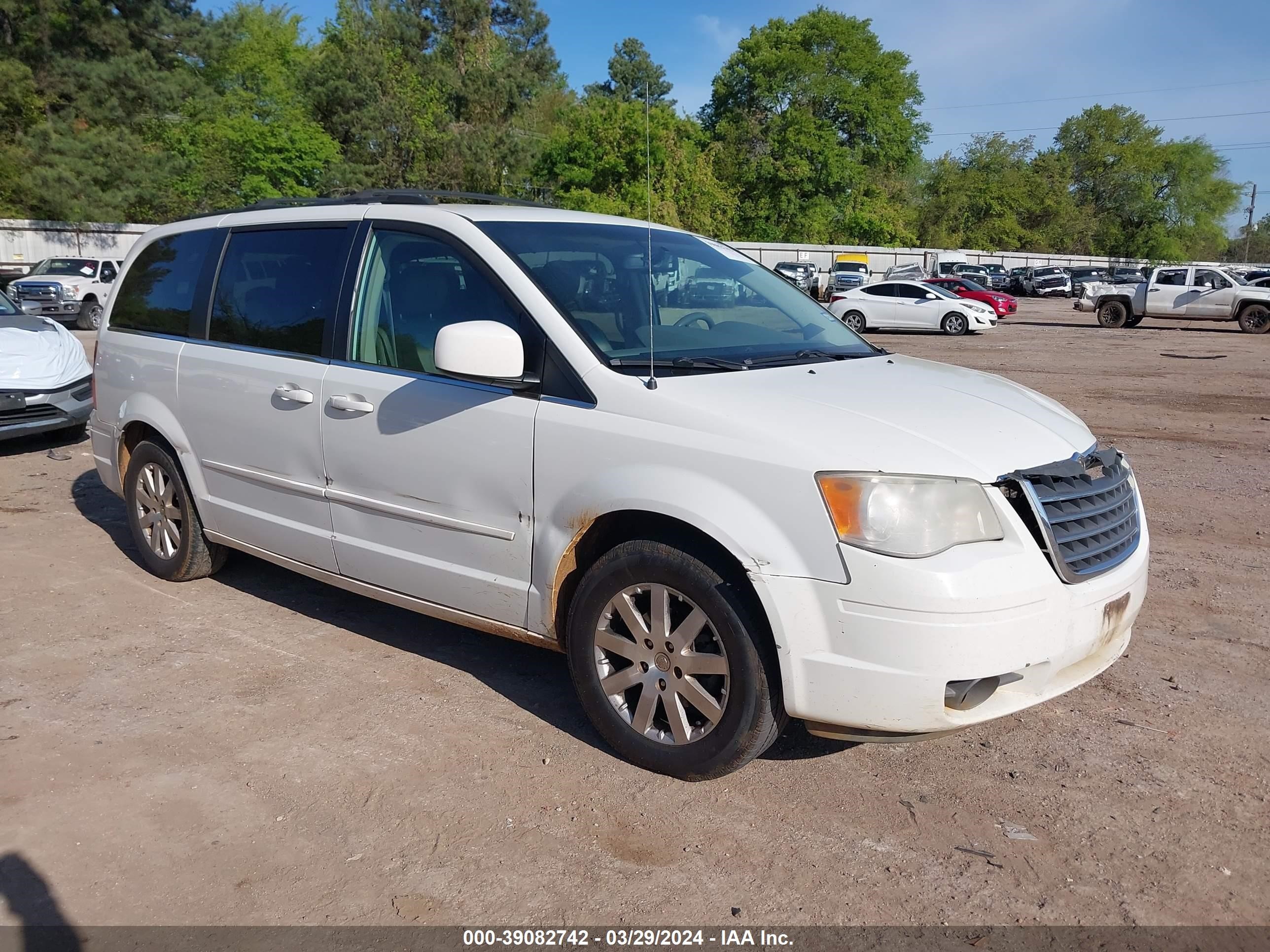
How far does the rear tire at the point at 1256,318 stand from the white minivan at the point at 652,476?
2657 cm

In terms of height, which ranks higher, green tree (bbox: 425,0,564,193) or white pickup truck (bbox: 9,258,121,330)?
green tree (bbox: 425,0,564,193)

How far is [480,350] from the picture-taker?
3420 millimetres

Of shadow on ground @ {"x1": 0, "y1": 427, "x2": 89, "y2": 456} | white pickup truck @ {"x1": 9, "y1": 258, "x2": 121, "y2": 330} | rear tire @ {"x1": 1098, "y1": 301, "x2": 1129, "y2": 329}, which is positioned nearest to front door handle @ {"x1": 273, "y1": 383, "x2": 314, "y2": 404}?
shadow on ground @ {"x1": 0, "y1": 427, "x2": 89, "y2": 456}

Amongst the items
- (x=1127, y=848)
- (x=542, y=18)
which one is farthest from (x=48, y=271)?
(x=542, y=18)

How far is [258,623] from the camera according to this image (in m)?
4.92

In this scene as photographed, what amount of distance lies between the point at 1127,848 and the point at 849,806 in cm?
81

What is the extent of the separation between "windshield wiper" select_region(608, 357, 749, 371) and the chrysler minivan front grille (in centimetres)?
105

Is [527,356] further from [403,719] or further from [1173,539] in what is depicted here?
[1173,539]

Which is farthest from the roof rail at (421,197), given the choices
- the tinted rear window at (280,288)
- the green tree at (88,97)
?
the green tree at (88,97)

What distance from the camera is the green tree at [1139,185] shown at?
8869 cm

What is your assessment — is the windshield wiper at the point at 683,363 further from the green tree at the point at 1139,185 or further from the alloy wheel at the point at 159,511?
the green tree at the point at 1139,185

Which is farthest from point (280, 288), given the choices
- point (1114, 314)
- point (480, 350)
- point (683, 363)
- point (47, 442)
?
point (1114, 314)

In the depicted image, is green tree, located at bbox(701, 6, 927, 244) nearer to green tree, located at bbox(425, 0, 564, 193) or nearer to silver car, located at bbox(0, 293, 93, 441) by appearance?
green tree, located at bbox(425, 0, 564, 193)

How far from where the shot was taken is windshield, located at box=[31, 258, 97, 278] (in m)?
25.8
